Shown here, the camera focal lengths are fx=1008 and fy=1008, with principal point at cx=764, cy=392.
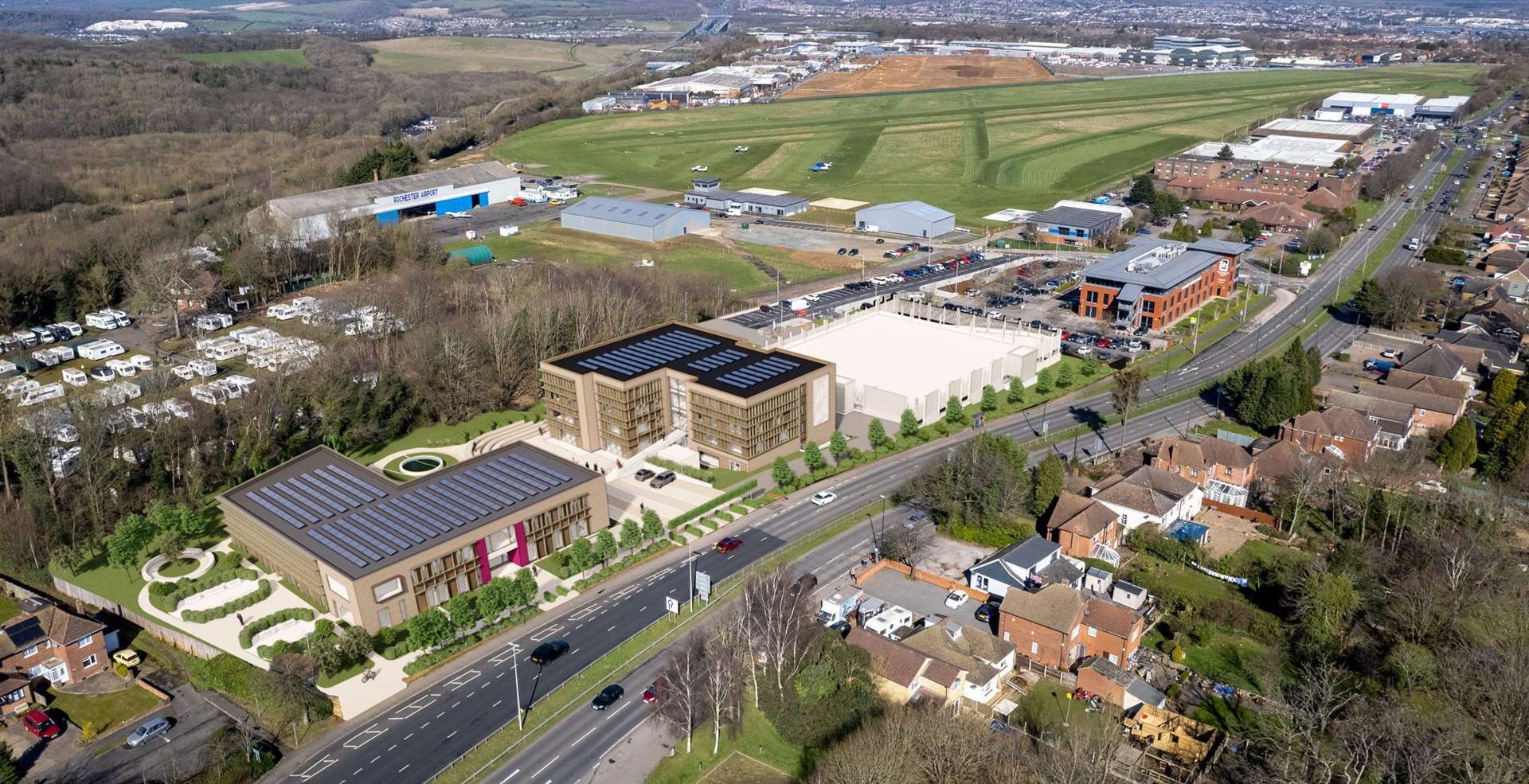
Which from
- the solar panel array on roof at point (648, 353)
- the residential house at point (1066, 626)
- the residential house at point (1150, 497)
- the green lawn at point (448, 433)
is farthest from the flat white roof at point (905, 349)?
the residential house at point (1066, 626)

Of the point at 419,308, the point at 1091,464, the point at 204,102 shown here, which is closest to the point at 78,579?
the point at 419,308

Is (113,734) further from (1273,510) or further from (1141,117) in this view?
(1141,117)

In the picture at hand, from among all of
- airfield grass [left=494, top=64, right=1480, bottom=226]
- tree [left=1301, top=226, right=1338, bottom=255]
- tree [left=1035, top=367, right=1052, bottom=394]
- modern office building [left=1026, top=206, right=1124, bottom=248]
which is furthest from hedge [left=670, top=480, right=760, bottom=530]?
tree [left=1301, top=226, right=1338, bottom=255]

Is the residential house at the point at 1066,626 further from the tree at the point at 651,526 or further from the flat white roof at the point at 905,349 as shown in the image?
the flat white roof at the point at 905,349

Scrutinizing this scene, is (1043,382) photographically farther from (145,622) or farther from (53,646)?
(53,646)

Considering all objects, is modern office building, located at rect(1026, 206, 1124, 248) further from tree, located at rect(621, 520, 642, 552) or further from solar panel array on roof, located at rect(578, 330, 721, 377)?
tree, located at rect(621, 520, 642, 552)

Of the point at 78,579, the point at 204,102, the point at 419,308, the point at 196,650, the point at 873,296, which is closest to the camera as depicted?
the point at 196,650
